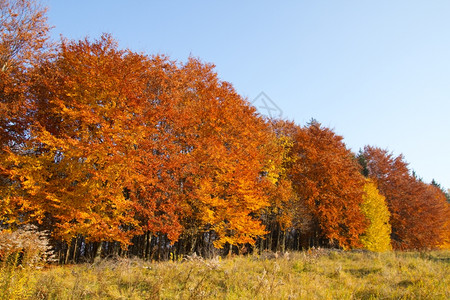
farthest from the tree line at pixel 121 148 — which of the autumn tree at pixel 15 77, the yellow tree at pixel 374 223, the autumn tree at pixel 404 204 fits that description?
the autumn tree at pixel 404 204

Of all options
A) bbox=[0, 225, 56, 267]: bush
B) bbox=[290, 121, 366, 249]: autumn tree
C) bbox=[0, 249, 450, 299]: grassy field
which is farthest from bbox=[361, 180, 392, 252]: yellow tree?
bbox=[0, 225, 56, 267]: bush

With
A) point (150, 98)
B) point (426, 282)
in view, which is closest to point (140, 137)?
point (150, 98)

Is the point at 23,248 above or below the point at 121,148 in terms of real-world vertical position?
below

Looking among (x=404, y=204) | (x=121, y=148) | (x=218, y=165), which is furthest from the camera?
(x=404, y=204)

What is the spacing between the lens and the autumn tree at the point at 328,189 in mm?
23375

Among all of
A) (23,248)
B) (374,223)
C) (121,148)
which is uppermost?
(121,148)

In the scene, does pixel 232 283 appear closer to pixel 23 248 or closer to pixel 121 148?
pixel 23 248

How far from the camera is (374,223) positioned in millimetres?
26125

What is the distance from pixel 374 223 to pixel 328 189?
257 inches

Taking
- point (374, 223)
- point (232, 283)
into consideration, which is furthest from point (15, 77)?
point (374, 223)

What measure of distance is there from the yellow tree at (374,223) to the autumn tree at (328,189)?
1.09 metres

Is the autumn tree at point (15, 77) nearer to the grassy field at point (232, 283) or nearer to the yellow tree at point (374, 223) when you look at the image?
the grassy field at point (232, 283)

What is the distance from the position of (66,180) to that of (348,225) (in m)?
21.3

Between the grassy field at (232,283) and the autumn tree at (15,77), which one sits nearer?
the grassy field at (232,283)
